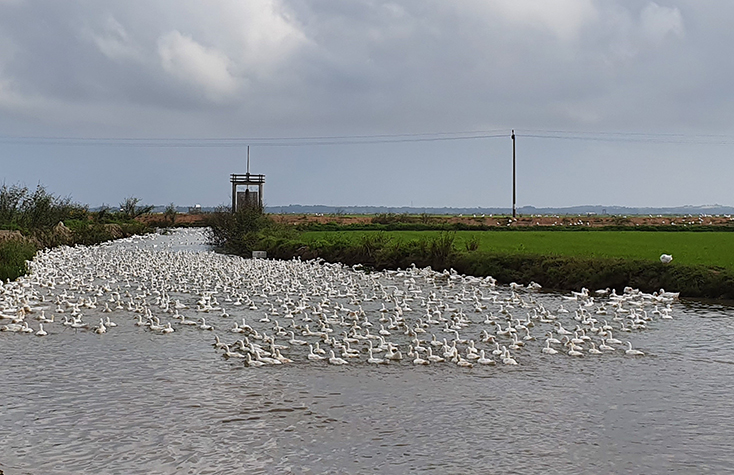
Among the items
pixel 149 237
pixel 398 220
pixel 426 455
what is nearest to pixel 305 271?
pixel 426 455

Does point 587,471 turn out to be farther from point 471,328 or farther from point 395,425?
point 471,328

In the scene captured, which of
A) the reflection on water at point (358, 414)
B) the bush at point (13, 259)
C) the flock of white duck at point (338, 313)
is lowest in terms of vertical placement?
the reflection on water at point (358, 414)

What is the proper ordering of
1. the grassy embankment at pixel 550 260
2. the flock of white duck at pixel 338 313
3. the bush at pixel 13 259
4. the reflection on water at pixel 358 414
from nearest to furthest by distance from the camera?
the reflection on water at pixel 358 414
the flock of white duck at pixel 338 313
the grassy embankment at pixel 550 260
the bush at pixel 13 259

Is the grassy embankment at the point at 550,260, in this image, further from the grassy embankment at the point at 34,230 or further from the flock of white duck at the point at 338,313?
the grassy embankment at the point at 34,230

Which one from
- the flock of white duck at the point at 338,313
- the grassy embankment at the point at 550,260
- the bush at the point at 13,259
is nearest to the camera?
the flock of white duck at the point at 338,313

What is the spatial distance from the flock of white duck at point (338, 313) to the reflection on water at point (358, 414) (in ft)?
1.93

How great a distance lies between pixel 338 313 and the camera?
18406 mm

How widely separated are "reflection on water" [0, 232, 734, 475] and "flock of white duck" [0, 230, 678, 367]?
589mm

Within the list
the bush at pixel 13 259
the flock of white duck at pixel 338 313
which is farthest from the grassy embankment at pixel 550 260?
the bush at pixel 13 259

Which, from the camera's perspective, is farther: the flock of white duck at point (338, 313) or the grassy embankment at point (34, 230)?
the grassy embankment at point (34, 230)

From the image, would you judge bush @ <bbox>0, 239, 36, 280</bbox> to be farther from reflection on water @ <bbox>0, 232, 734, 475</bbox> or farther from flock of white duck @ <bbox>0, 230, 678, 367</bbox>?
reflection on water @ <bbox>0, 232, 734, 475</bbox>

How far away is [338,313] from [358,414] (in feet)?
26.9

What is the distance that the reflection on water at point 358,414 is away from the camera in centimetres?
855

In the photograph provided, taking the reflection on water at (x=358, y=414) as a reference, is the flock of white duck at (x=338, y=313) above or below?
above
